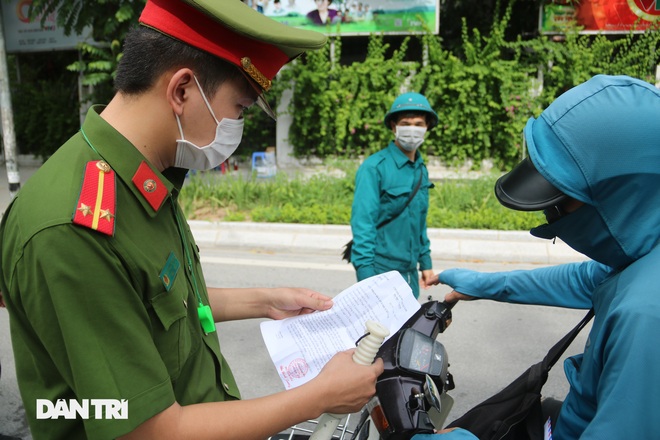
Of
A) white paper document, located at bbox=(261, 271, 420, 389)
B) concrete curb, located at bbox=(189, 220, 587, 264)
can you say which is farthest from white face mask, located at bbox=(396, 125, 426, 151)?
concrete curb, located at bbox=(189, 220, 587, 264)

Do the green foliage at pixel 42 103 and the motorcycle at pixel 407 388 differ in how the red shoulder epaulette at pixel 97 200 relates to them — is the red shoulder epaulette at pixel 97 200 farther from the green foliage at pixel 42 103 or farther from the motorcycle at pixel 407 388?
the green foliage at pixel 42 103

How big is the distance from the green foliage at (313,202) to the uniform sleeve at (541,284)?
5.12 m

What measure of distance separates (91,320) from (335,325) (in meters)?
0.78

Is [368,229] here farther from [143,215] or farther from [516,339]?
[143,215]

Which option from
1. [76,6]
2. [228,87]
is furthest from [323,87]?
[228,87]

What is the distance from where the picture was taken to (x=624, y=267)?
1308 millimetres

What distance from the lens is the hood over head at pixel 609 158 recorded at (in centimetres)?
113

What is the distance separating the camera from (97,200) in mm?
1046

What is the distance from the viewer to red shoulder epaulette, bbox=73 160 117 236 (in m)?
1.00

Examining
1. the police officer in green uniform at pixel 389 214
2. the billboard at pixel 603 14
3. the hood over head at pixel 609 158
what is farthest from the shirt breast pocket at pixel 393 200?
the billboard at pixel 603 14

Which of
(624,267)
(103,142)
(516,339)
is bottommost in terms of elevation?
(516,339)

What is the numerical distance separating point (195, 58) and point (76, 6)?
8.86 m

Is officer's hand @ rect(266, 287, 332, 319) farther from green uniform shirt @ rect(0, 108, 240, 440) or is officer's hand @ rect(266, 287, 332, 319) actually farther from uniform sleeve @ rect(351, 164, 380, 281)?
uniform sleeve @ rect(351, 164, 380, 281)

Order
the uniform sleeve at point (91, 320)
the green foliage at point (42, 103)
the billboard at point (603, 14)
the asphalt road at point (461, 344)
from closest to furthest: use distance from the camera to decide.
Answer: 1. the uniform sleeve at point (91, 320)
2. the asphalt road at point (461, 344)
3. the billboard at point (603, 14)
4. the green foliage at point (42, 103)
